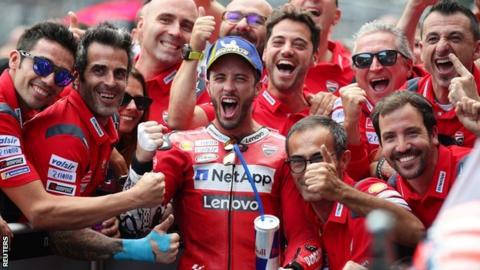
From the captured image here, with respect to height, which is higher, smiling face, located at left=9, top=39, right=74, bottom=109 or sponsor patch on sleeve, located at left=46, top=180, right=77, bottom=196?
smiling face, located at left=9, top=39, right=74, bottom=109

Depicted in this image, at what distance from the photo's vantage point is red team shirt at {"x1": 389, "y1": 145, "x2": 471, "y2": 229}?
5.95 m

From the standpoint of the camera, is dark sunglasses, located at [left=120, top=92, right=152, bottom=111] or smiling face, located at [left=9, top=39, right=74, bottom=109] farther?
dark sunglasses, located at [left=120, top=92, right=152, bottom=111]

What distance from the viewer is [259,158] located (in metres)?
6.10

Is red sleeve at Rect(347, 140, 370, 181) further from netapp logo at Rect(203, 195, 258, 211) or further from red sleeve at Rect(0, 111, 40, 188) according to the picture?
red sleeve at Rect(0, 111, 40, 188)

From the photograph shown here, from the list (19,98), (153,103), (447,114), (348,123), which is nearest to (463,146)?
Answer: (447,114)

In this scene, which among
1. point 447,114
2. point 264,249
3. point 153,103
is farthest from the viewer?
point 153,103

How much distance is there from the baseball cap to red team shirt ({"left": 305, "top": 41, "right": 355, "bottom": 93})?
1.65 meters

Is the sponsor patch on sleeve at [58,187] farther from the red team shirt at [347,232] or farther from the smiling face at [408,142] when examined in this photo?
the smiling face at [408,142]

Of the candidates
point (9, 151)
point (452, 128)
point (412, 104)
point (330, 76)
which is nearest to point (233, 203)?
point (412, 104)

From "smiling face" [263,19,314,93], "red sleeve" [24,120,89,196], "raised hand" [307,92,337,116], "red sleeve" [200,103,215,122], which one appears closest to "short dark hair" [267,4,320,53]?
"smiling face" [263,19,314,93]

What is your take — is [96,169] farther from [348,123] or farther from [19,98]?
[348,123]

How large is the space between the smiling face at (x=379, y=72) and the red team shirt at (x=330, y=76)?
2.17 ft

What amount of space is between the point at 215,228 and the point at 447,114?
1.84 m

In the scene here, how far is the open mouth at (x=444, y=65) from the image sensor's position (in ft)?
22.8
